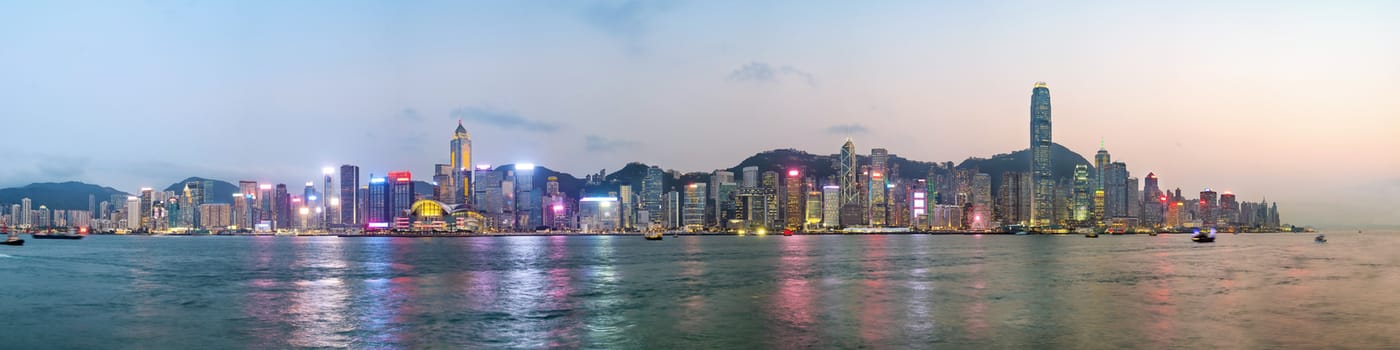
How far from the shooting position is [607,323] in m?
39.8

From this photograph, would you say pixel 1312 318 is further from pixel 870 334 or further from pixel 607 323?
pixel 607 323

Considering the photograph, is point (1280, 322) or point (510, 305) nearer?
point (1280, 322)

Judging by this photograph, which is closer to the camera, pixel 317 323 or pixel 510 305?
pixel 317 323

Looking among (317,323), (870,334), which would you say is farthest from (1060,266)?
(317,323)

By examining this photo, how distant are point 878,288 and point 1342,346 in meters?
29.2

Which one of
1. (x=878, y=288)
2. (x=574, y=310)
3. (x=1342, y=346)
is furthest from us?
(x=878, y=288)

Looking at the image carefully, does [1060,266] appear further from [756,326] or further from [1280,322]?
[756,326]

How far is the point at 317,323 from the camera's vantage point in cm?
3959

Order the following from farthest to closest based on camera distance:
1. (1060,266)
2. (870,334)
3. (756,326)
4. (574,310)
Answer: (1060,266) → (574,310) → (756,326) → (870,334)

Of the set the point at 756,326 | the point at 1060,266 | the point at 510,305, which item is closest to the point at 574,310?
the point at 510,305

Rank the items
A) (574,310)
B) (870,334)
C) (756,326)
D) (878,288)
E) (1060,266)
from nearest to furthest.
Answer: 1. (870,334)
2. (756,326)
3. (574,310)
4. (878,288)
5. (1060,266)

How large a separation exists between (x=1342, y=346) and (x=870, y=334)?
17.3m

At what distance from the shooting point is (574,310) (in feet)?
149

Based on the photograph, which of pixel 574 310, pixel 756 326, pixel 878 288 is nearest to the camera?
pixel 756 326
